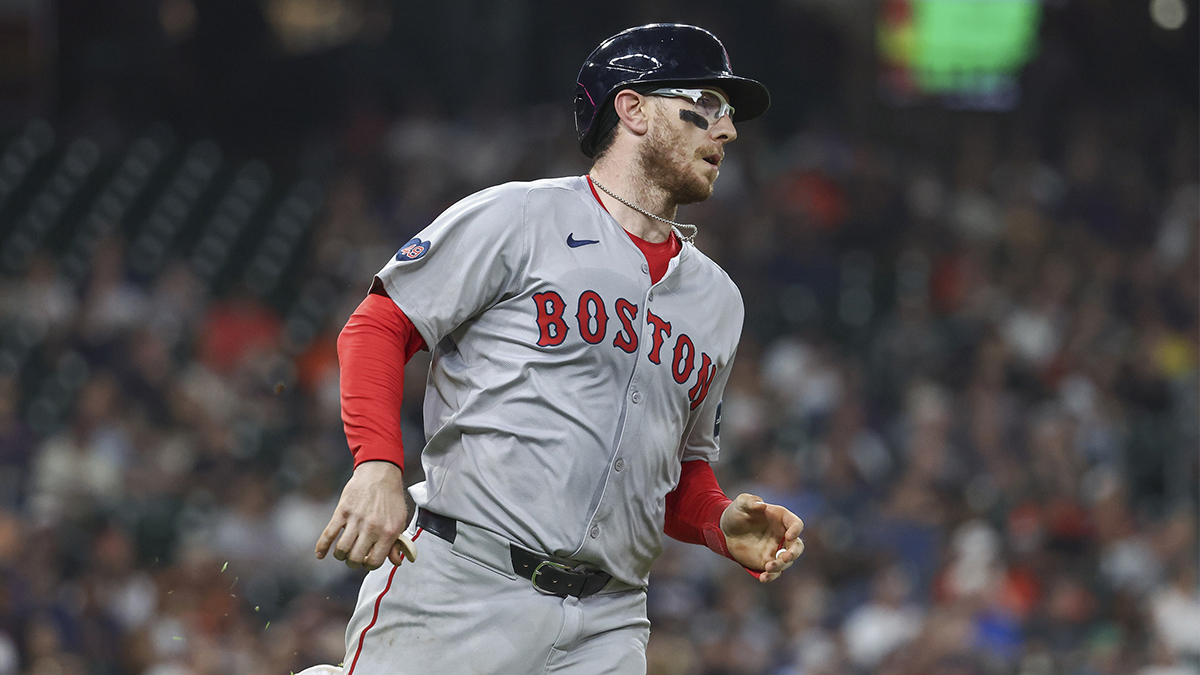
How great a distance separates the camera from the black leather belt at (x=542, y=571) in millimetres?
2592

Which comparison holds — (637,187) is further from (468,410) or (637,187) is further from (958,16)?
(958,16)

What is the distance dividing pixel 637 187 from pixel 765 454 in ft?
18.1

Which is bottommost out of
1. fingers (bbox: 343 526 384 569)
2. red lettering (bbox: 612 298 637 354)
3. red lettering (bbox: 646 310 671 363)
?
fingers (bbox: 343 526 384 569)

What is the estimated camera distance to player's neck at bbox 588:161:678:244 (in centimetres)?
290

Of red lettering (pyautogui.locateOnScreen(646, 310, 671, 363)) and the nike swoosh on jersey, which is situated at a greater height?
the nike swoosh on jersey

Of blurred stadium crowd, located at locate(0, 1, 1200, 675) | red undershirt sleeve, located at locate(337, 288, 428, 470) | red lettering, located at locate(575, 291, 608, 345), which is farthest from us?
blurred stadium crowd, located at locate(0, 1, 1200, 675)

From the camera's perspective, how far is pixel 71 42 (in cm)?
1268

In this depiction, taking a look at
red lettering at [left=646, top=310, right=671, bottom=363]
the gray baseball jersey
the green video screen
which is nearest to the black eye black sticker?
the gray baseball jersey

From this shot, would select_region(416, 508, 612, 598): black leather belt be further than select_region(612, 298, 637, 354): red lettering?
No

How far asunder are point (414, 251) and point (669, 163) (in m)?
0.61

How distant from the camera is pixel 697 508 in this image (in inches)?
118

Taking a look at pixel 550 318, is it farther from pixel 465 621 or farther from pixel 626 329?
pixel 465 621

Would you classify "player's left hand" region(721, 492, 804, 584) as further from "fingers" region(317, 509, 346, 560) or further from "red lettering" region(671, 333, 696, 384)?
"fingers" region(317, 509, 346, 560)

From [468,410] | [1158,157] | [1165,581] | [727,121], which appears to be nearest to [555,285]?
[468,410]
